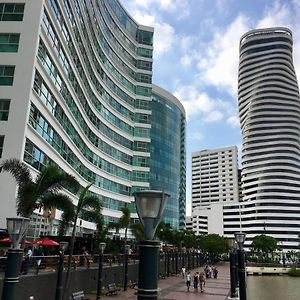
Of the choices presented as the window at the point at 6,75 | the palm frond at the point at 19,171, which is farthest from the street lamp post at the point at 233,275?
the window at the point at 6,75

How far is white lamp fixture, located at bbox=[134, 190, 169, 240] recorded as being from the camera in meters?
6.81

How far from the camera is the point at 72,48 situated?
43.8 meters

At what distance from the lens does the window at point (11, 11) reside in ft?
103

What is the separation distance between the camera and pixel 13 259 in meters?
11.0

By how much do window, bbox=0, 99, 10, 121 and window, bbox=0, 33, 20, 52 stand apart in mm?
4331

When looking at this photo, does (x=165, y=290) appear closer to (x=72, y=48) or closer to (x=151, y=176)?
(x=72, y=48)

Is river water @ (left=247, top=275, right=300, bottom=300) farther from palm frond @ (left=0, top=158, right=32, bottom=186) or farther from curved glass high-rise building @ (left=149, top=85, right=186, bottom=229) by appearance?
curved glass high-rise building @ (left=149, top=85, right=186, bottom=229)

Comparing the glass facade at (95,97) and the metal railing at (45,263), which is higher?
the glass facade at (95,97)

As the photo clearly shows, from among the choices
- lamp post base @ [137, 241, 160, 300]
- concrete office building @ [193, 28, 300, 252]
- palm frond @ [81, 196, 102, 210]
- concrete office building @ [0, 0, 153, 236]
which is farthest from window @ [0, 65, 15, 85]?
concrete office building @ [193, 28, 300, 252]

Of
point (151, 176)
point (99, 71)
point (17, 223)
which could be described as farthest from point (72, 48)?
point (151, 176)

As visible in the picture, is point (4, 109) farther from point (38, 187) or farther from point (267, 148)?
point (267, 148)

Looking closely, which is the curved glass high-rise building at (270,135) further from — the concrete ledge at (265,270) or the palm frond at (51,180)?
the palm frond at (51,180)

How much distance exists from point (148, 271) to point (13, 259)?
601 centimetres

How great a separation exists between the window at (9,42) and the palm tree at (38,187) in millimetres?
11734
